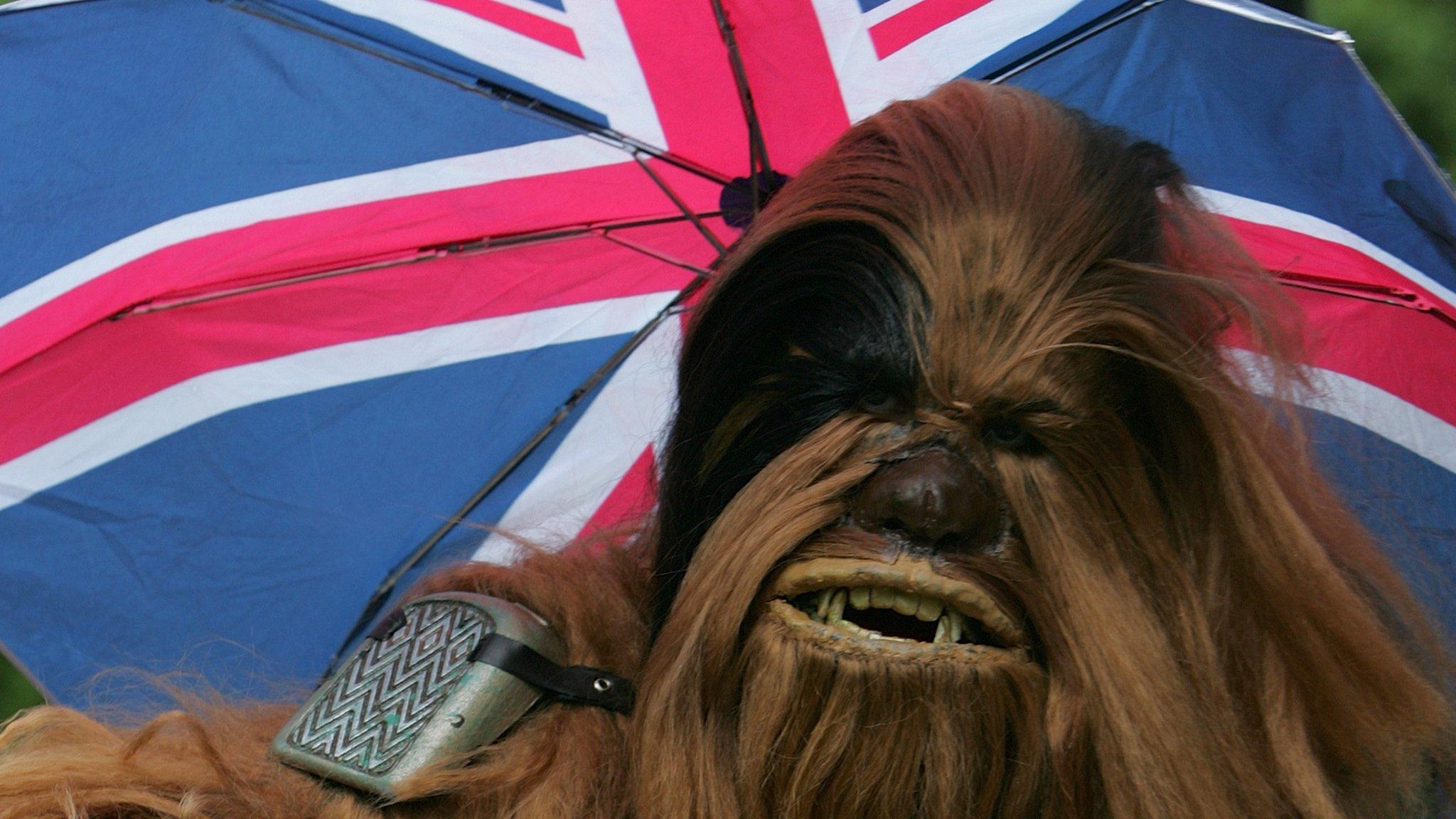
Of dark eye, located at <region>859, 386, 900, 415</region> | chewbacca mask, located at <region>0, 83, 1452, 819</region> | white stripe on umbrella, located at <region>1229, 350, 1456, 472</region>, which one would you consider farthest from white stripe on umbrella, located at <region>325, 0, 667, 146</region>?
white stripe on umbrella, located at <region>1229, 350, 1456, 472</region>

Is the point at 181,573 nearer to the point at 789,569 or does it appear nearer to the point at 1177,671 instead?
the point at 789,569

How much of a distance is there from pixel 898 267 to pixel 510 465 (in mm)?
1172

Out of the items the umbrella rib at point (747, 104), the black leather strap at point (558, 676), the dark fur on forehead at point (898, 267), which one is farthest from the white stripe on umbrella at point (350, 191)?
the black leather strap at point (558, 676)

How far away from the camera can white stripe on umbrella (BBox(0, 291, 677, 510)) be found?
243cm

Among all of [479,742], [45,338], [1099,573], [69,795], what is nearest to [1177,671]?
[1099,573]

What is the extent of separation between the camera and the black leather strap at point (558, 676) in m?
1.65

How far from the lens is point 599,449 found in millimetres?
2631

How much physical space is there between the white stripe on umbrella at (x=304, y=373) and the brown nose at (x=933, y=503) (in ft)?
3.69

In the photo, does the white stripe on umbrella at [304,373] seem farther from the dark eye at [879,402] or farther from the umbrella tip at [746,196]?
the dark eye at [879,402]

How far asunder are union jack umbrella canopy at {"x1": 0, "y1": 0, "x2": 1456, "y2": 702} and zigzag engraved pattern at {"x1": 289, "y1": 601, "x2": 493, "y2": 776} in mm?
384

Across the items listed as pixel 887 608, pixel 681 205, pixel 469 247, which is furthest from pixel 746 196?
pixel 887 608

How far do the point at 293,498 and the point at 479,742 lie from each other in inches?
40.9

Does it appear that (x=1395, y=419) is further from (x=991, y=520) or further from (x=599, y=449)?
(x=599, y=449)

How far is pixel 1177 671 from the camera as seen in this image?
151 centimetres
